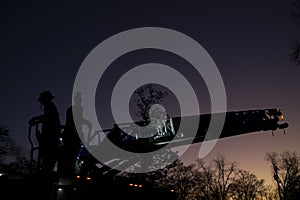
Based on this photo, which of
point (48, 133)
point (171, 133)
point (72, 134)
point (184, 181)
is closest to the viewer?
point (48, 133)

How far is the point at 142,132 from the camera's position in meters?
8.80

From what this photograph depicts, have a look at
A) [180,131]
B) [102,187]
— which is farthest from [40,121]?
[180,131]

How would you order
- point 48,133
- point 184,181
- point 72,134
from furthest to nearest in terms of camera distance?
point 184,181
point 72,134
point 48,133

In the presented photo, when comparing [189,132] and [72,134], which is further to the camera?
[189,132]

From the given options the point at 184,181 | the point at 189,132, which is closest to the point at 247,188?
the point at 184,181

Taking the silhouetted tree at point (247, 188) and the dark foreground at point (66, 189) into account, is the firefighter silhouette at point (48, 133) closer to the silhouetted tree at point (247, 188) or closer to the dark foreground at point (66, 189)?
the dark foreground at point (66, 189)

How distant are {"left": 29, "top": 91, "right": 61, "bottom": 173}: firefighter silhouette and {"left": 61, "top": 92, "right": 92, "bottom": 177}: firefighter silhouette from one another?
45cm

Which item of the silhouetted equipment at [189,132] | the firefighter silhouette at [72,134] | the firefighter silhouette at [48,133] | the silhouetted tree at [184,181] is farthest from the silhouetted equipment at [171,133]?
the silhouetted tree at [184,181]

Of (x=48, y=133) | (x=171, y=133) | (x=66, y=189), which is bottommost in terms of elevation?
(x=66, y=189)

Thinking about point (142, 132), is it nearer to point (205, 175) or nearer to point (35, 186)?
point (35, 186)

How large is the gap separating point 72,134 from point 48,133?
70cm

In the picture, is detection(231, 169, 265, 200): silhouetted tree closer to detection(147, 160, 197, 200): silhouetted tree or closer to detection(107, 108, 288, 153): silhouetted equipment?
detection(147, 160, 197, 200): silhouetted tree

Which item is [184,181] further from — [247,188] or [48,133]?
[48,133]

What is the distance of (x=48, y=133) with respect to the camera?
554cm
